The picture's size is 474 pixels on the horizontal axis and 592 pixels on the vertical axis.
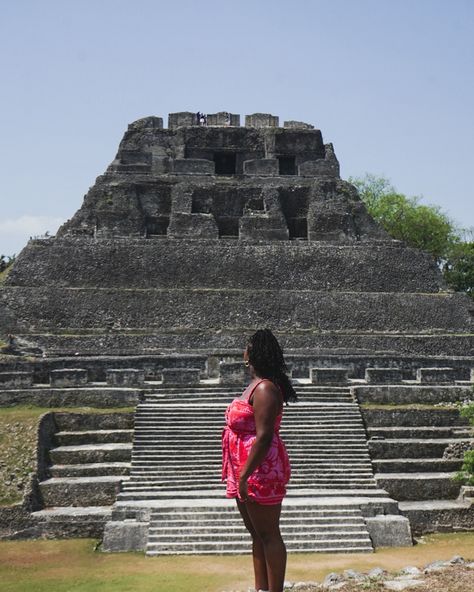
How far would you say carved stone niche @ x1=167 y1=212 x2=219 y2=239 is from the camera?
2747cm

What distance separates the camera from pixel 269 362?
5.96m

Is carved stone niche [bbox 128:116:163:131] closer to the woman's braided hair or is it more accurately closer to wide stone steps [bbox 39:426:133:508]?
wide stone steps [bbox 39:426:133:508]

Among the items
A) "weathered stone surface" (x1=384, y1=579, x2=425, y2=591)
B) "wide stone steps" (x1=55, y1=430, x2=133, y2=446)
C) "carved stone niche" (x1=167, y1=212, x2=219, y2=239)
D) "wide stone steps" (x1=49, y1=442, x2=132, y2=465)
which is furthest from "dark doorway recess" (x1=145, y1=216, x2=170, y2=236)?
"weathered stone surface" (x1=384, y1=579, x2=425, y2=591)

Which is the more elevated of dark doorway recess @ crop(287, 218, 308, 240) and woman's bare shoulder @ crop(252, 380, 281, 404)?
dark doorway recess @ crop(287, 218, 308, 240)

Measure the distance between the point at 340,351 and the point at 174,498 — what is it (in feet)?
31.7

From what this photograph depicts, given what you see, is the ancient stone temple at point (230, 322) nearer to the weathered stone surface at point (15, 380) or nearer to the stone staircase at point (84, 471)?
the stone staircase at point (84, 471)

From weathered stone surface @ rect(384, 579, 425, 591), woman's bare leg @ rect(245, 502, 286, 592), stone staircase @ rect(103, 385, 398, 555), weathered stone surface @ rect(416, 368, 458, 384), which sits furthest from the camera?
weathered stone surface @ rect(416, 368, 458, 384)

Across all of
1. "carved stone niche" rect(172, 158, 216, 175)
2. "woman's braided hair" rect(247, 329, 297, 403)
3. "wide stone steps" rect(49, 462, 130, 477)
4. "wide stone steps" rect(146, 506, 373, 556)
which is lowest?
"wide stone steps" rect(146, 506, 373, 556)

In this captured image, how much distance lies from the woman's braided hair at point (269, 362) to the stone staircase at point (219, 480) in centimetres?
644

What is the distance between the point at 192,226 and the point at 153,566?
1796cm

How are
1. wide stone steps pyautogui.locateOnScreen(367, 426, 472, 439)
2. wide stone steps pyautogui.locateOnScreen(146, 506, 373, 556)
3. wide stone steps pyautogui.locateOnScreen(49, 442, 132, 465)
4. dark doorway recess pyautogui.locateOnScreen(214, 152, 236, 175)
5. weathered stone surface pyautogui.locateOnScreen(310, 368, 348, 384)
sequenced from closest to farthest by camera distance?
1. wide stone steps pyautogui.locateOnScreen(146, 506, 373, 556)
2. wide stone steps pyautogui.locateOnScreen(49, 442, 132, 465)
3. wide stone steps pyautogui.locateOnScreen(367, 426, 472, 439)
4. weathered stone surface pyautogui.locateOnScreen(310, 368, 348, 384)
5. dark doorway recess pyautogui.locateOnScreen(214, 152, 236, 175)

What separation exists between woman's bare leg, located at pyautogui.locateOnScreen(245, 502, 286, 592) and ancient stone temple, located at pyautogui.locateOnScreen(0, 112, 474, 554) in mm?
6034

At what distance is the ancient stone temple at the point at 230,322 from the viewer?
44.1 ft

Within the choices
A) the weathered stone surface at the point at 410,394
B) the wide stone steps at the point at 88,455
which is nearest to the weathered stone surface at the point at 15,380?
the wide stone steps at the point at 88,455
